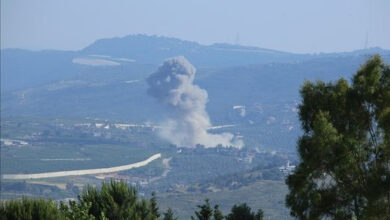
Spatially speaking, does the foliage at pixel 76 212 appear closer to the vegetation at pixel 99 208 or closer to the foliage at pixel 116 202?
the vegetation at pixel 99 208

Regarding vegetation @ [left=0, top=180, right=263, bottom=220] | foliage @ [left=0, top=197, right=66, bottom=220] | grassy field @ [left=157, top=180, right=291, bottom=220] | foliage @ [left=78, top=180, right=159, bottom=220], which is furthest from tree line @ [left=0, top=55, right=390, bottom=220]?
grassy field @ [left=157, top=180, right=291, bottom=220]

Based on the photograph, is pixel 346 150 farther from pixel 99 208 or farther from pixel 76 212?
pixel 99 208

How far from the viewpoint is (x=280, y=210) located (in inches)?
6250

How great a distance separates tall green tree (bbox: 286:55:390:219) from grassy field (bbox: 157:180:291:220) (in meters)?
123

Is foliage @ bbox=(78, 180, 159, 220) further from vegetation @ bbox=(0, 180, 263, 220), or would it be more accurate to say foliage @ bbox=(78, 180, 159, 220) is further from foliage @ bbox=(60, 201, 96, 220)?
foliage @ bbox=(60, 201, 96, 220)

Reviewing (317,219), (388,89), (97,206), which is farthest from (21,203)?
(388,89)

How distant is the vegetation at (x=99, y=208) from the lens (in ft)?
102

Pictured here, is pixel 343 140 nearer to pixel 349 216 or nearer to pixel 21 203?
pixel 349 216

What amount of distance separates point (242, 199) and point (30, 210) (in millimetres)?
147739

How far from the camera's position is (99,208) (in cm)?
3478

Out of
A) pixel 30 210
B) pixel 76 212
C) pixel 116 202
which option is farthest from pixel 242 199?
pixel 76 212

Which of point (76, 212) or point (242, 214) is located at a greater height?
point (76, 212)

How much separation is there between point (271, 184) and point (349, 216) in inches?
6535

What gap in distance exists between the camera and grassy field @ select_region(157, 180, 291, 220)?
160738 millimetres
